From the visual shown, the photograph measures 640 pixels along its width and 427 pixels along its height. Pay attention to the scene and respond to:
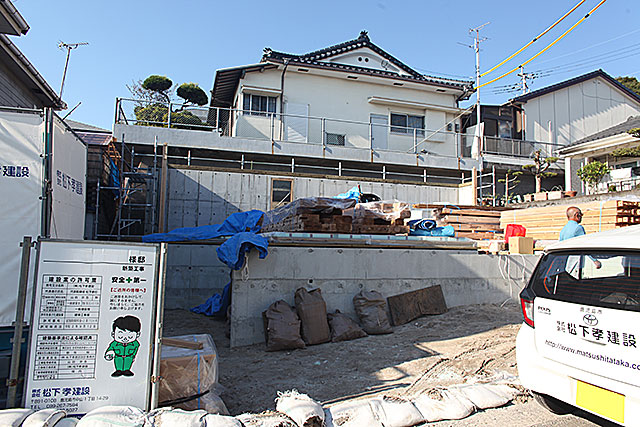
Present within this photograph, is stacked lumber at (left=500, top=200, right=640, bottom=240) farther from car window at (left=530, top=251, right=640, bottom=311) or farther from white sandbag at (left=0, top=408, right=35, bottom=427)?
white sandbag at (left=0, top=408, right=35, bottom=427)

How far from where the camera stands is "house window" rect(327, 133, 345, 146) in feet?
55.7

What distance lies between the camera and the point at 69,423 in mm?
2850

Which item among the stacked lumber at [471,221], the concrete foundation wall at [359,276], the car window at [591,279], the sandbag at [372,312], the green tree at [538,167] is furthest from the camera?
the green tree at [538,167]

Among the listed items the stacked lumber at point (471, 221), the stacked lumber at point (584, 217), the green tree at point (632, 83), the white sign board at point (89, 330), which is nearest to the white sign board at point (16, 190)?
the white sign board at point (89, 330)

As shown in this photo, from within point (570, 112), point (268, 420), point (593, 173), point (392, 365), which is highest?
point (570, 112)

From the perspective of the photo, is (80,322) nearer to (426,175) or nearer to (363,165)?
(363,165)

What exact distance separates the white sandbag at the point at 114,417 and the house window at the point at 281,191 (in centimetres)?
939

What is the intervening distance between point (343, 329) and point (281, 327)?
0.92 m

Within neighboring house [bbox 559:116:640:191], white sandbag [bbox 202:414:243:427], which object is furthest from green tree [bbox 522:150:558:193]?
white sandbag [bbox 202:414:243:427]

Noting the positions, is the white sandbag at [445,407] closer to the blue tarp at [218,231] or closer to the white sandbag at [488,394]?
the white sandbag at [488,394]

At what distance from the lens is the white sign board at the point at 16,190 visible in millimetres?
4148

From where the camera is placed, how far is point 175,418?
9.59 feet

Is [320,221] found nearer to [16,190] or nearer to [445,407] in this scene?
[445,407]

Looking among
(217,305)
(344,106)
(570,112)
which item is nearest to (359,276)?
(217,305)
